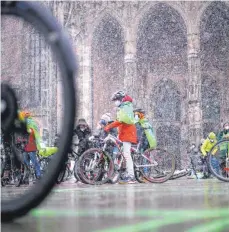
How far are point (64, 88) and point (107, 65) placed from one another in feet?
69.4

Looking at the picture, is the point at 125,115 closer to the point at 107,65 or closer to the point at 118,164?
the point at 118,164

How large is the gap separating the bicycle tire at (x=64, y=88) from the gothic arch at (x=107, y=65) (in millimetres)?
20118

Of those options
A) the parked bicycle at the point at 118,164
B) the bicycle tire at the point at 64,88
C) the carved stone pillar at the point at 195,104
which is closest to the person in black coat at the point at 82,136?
the parked bicycle at the point at 118,164

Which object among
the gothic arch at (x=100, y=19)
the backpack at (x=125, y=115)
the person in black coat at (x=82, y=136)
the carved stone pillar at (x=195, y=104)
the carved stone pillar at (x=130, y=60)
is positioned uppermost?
the gothic arch at (x=100, y=19)

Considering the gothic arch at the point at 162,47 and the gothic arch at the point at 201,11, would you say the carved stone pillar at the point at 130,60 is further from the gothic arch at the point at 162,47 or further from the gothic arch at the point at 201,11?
the gothic arch at the point at 201,11

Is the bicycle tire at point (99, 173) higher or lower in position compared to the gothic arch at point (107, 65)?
lower

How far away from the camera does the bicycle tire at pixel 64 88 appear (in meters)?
1.08

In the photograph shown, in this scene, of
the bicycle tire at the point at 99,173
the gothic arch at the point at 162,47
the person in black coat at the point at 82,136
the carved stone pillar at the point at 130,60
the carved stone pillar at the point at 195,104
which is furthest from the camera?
the gothic arch at the point at 162,47

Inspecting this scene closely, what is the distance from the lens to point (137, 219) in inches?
59.2

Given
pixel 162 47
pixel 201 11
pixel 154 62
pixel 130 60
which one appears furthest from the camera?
pixel 154 62

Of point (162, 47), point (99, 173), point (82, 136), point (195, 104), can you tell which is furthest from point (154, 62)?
point (99, 173)

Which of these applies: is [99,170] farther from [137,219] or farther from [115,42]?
[115,42]

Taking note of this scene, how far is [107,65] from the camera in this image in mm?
22125

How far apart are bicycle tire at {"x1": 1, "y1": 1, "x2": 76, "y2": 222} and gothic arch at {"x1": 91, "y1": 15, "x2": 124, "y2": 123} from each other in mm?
20118
